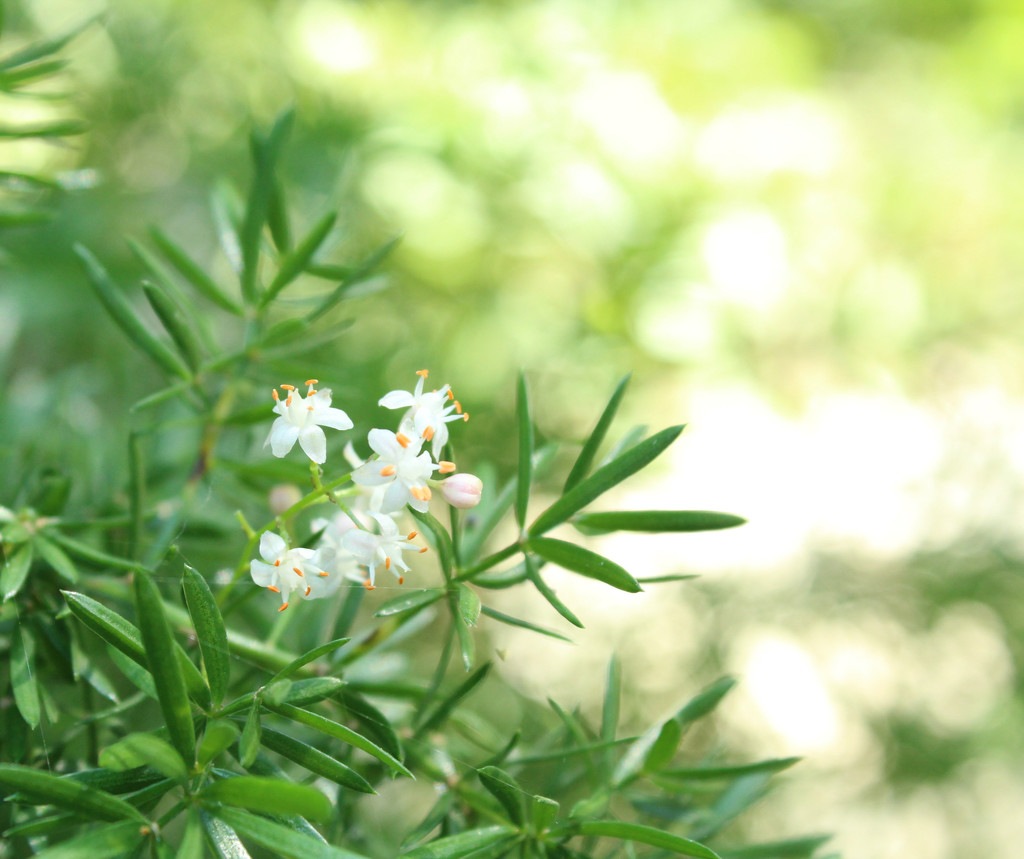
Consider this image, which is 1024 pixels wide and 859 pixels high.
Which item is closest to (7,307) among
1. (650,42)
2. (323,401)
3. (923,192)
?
(323,401)

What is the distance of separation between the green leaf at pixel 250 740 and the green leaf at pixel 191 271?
296 mm

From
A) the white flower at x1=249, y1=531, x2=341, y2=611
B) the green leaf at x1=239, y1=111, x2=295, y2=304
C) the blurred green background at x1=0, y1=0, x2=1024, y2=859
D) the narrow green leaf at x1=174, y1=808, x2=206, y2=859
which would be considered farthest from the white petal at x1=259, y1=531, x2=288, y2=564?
the blurred green background at x1=0, y1=0, x2=1024, y2=859

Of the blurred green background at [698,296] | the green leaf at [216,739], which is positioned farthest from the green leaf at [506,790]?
the blurred green background at [698,296]

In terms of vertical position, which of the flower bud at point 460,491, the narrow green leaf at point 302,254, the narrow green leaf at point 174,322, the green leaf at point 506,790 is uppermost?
the narrow green leaf at point 302,254

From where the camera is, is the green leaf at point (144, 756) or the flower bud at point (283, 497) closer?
the green leaf at point (144, 756)

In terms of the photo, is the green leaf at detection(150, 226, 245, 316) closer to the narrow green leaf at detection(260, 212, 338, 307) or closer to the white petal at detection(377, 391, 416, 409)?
the narrow green leaf at detection(260, 212, 338, 307)

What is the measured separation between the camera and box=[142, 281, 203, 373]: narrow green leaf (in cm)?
43

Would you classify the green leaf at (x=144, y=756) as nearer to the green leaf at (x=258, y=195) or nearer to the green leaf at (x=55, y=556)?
the green leaf at (x=55, y=556)

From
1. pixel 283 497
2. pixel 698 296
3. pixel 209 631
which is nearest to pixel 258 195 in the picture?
pixel 283 497

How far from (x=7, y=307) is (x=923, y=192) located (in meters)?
1.34

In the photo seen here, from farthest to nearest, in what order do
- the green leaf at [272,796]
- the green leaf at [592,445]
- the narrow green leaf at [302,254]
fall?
1. the narrow green leaf at [302,254]
2. the green leaf at [592,445]
3. the green leaf at [272,796]

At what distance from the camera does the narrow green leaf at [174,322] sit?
0.43 m

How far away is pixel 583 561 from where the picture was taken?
0.37 metres

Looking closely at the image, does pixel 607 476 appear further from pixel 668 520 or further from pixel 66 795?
pixel 66 795
